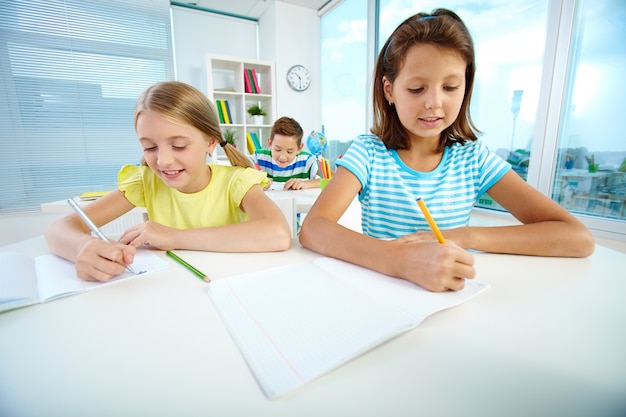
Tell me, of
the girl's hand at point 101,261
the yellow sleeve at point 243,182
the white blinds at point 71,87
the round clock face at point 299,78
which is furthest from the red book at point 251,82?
the girl's hand at point 101,261

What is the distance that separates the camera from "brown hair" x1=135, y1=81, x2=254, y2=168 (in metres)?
0.81

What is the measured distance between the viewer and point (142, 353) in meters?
0.33

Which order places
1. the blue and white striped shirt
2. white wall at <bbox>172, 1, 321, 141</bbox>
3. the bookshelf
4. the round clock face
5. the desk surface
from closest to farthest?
the desk surface < the blue and white striped shirt < the bookshelf < white wall at <bbox>172, 1, 321, 141</bbox> < the round clock face

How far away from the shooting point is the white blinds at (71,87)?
2656 millimetres

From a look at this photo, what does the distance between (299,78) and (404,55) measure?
3101 mm

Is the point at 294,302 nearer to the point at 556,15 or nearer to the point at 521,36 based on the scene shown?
the point at 556,15

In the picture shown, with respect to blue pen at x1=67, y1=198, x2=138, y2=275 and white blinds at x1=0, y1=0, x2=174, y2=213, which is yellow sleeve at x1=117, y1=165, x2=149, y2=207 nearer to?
blue pen at x1=67, y1=198, x2=138, y2=275

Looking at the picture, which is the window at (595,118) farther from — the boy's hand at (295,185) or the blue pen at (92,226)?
the blue pen at (92,226)

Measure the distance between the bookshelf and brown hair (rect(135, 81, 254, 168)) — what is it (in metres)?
2.49

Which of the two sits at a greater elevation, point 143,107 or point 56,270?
point 143,107

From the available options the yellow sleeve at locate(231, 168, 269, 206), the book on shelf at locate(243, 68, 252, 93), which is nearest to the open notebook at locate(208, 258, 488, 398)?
the yellow sleeve at locate(231, 168, 269, 206)

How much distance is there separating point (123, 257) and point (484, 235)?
0.71 metres

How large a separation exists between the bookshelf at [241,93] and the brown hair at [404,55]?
8.74ft

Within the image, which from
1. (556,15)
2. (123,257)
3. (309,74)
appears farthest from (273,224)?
(309,74)
